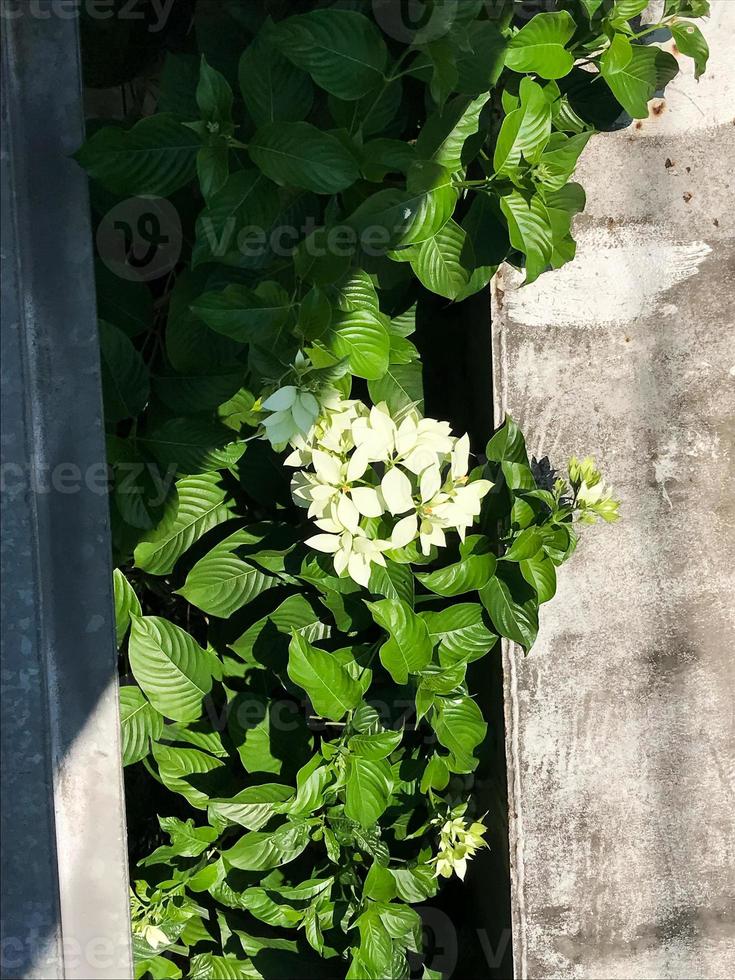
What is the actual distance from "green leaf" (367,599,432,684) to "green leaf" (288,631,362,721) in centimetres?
9

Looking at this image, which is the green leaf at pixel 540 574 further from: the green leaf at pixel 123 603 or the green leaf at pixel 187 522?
the green leaf at pixel 123 603

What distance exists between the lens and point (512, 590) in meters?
1.74

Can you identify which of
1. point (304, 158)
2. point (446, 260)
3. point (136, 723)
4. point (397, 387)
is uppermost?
point (304, 158)

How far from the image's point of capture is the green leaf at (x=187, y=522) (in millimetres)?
1738

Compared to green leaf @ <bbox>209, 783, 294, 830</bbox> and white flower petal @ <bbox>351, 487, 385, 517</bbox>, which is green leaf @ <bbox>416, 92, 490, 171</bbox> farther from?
green leaf @ <bbox>209, 783, 294, 830</bbox>

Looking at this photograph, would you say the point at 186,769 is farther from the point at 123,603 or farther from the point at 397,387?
the point at 397,387

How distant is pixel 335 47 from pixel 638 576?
53.9 inches

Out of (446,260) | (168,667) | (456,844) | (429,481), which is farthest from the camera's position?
(456,844)

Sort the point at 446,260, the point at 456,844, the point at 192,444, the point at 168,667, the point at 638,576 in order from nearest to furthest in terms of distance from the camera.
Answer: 1. the point at 446,260
2. the point at 192,444
3. the point at 168,667
4. the point at 456,844
5. the point at 638,576

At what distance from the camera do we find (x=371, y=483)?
1.44 m

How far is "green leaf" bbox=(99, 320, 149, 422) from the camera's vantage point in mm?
1568

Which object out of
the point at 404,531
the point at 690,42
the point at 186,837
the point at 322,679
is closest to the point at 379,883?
the point at 186,837

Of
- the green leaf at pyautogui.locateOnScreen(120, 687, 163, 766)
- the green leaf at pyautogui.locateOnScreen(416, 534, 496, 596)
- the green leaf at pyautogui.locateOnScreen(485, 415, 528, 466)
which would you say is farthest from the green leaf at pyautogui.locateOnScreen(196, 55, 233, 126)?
the green leaf at pyautogui.locateOnScreen(120, 687, 163, 766)

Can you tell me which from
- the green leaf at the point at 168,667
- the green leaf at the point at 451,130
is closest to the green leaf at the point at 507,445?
the green leaf at the point at 451,130
